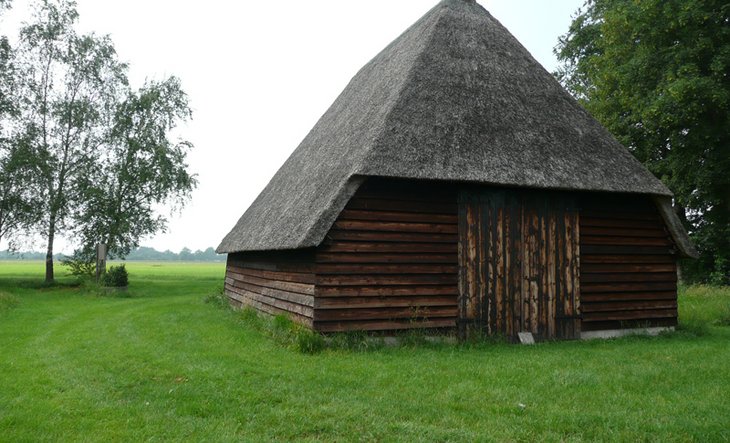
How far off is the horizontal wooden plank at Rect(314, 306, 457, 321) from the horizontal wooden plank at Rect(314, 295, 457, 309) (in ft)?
0.25

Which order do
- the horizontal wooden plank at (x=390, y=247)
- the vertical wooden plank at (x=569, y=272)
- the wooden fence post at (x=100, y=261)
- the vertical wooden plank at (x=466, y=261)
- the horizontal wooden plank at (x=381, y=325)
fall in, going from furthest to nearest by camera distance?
the wooden fence post at (x=100, y=261) < the vertical wooden plank at (x=569, y=272) < the vertical wooden plank at (x=466, y=261) < the horizontal wooden plank at (x=390, y=247) < the horizontal wooden plank at (x=381, y=325)

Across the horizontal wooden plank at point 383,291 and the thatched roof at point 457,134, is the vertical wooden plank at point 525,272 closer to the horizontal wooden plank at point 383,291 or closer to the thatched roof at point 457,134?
the thatched roof at point 457,134

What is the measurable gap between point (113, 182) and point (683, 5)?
26539 millimetres

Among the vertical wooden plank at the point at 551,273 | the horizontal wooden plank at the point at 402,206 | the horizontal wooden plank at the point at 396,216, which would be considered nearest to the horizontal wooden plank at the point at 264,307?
the horizontal wooden plank at the point at 396,216

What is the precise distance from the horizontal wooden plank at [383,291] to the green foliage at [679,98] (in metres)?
12.0

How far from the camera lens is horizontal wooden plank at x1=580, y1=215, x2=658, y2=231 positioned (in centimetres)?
1166

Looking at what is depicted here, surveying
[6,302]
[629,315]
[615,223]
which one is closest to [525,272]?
[615,223]

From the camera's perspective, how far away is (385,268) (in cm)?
1020

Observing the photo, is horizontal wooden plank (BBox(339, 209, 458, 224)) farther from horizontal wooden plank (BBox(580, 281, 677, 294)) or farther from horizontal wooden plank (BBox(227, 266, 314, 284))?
horizontal wooden plank (BBox(580, 281, 677, 294))

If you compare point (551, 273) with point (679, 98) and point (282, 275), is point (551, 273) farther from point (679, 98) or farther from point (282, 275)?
point (679, 98)

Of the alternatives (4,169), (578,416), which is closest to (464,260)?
(578,416)

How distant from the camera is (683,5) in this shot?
59.8 feet

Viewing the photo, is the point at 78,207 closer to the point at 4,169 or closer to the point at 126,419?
the point at 4,169

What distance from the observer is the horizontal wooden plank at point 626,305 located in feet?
38.1
